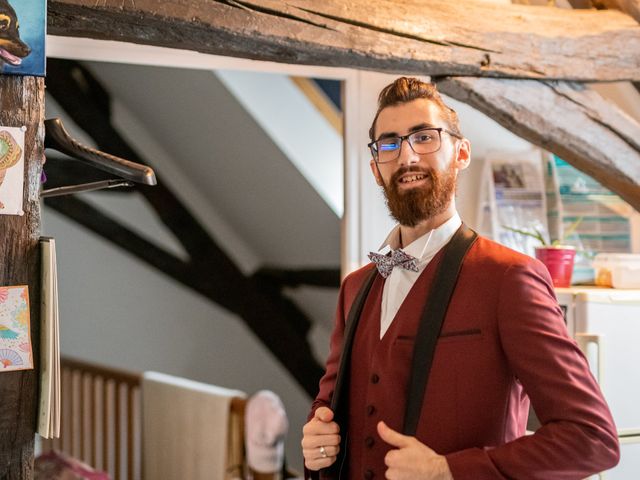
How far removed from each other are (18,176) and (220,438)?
5.85 ft

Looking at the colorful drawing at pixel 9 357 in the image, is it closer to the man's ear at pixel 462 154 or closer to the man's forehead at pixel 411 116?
the man's forehead at pixel 411 116


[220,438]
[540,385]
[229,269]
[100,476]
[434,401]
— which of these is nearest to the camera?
[540,385]

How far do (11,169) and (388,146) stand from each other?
0.78 m

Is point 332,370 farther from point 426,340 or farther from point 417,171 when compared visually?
point 417,171

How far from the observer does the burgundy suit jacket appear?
49.6 inches

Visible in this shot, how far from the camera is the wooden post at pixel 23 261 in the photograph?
159 cm

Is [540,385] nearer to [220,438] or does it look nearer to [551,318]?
[551,318]

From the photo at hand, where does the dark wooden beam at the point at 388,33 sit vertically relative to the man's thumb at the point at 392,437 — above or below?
above

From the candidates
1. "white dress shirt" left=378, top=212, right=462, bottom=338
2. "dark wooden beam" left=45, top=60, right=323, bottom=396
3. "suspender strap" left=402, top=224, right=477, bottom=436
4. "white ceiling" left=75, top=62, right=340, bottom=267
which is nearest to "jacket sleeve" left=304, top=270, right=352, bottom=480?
"white dress shirt" left=378, top=212, right=462, bottom=338

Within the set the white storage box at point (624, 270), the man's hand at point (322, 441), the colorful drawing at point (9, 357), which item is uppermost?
the white storage box at point (624, 270)

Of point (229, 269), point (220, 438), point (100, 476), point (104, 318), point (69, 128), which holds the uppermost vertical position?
point (69, 128)

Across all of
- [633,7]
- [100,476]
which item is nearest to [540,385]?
[633,7]

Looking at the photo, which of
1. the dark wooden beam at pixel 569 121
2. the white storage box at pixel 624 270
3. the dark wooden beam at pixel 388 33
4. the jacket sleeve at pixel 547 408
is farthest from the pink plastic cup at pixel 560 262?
the jacket sleeve at pixel 547 408

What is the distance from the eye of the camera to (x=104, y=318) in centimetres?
482
